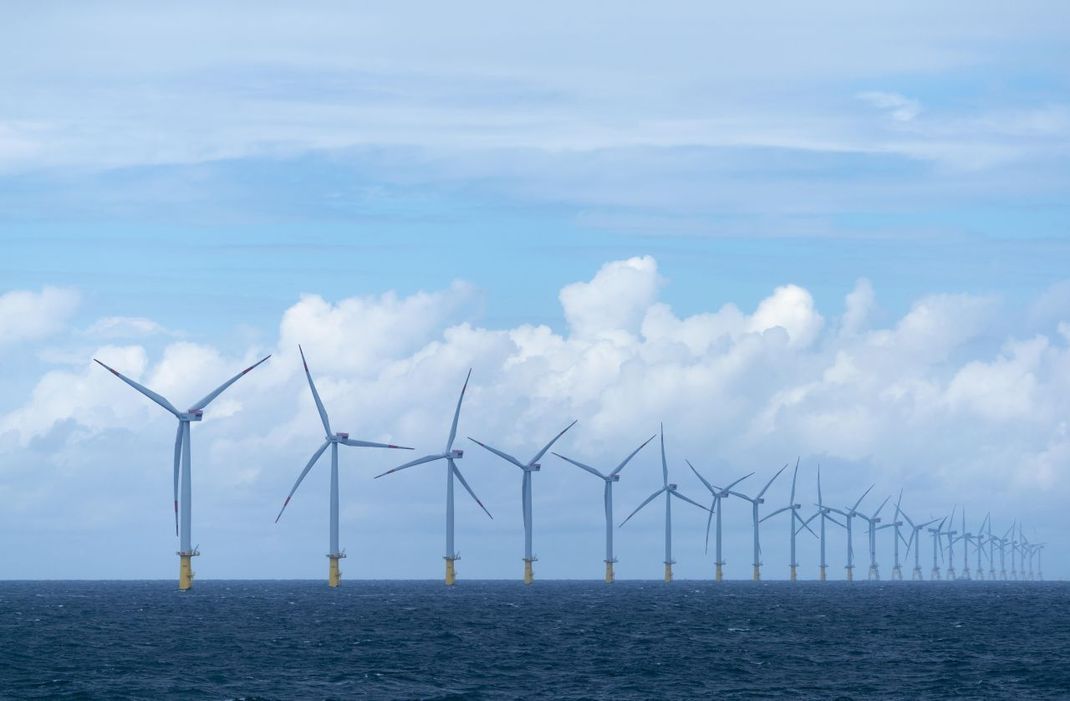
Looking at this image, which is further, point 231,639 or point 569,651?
point 231,639

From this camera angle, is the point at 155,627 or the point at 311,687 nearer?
the point at 311,687

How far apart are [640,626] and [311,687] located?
70781 mm

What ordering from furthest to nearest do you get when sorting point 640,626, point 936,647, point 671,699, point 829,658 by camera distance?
point 640,626 < point 936,647 < point 829,658 < point 671,699

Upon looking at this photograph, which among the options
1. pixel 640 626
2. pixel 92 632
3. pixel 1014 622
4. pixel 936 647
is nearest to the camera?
pixel 936 647

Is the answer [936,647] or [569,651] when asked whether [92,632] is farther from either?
[936,647]

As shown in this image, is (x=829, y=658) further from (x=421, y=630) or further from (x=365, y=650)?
(x=421, y=630)

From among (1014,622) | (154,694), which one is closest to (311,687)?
(154,694)

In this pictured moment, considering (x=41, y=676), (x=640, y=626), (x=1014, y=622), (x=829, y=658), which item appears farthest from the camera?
(x=1014, y=622)

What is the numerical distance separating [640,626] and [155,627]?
50.7m

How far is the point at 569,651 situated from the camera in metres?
123

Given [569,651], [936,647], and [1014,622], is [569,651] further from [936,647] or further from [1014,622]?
[1014,622]

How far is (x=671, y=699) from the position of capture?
297 feet

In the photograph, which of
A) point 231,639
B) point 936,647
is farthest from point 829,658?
point 231,639

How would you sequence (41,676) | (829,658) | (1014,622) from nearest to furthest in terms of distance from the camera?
(41,676)
(829,658)
(1014,622)
